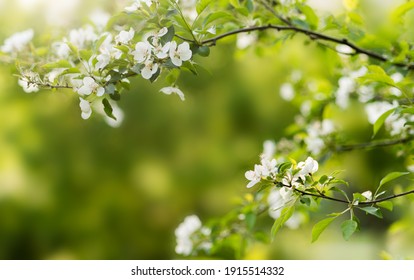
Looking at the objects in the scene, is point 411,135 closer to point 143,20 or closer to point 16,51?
point 143,20

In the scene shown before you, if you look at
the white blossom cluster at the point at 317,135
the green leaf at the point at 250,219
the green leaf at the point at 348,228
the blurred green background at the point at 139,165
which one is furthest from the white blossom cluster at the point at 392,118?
the blurred green background at the point at 139,165

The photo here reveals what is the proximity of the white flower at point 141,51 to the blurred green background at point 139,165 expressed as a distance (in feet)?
15.7

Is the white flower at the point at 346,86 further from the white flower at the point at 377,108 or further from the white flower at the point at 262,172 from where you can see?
the white flower at the point at 262,172

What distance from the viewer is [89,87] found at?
1.25 meters

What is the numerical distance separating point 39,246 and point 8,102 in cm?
157

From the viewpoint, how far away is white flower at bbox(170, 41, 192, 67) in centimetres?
123

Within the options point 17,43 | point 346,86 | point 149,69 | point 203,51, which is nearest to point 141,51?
point 149,69

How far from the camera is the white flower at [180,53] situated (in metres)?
1.23

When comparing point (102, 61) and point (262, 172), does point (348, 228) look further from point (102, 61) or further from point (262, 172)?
point (102, 61)

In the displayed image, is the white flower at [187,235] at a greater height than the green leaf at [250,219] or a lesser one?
greater

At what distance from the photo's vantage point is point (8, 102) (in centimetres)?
611

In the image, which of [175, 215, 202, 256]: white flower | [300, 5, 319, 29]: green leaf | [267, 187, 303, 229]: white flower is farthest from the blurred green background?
[300, 5, 319, 29]: green leaf

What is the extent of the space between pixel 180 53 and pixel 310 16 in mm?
619
